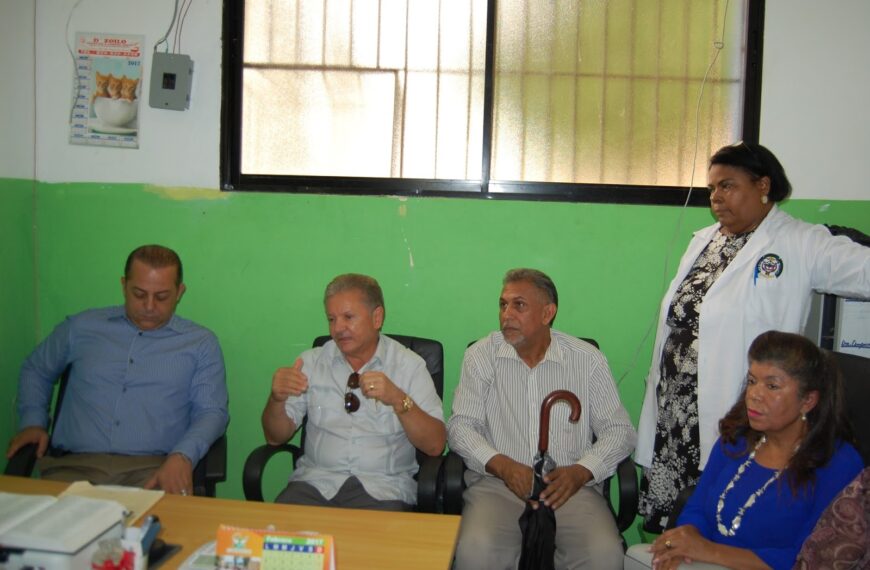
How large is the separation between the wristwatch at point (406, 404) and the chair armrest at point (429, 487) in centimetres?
20

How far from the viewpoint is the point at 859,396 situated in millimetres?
2023

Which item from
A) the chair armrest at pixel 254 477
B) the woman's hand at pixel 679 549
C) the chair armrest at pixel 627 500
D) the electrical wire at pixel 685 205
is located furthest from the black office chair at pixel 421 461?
the electrical wire at pixel 685 205

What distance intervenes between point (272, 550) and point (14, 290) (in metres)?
2.27

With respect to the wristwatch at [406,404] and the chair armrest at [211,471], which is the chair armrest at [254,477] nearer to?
the chair armrest at [211,471]

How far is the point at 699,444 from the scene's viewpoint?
2.61m

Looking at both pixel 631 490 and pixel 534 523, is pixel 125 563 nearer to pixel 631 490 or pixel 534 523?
pixel 534 523

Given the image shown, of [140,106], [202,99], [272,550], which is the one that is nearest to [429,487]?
[272,550]

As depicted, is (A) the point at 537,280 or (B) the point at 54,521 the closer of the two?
(B) the point at 54,521

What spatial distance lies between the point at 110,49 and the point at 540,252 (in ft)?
6.67

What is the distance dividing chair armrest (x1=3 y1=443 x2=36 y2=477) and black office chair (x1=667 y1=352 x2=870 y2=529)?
2552mm

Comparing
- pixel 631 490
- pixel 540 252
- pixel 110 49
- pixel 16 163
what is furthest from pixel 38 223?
pixel 631 490

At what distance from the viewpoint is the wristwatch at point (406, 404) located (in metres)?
2.39

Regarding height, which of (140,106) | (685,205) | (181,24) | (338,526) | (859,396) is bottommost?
(338,526)

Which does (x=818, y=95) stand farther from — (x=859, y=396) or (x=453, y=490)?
(x=453, y=490)
